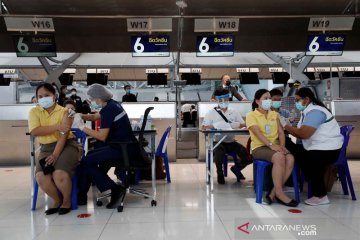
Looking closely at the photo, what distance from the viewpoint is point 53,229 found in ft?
9.36

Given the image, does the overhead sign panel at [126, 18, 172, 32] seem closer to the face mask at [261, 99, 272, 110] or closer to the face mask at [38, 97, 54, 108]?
the face mask at [261, 99, 272, 110]

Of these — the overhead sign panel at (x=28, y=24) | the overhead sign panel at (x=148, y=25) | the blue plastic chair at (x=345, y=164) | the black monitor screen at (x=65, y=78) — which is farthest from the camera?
the black monitor screen at (x=65, y=78)

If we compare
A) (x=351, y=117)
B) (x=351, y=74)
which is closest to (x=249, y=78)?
(x=351, y=74)

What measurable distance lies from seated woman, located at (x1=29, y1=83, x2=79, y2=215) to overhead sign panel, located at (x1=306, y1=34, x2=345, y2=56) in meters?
6.07

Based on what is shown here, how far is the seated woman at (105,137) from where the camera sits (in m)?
3.37

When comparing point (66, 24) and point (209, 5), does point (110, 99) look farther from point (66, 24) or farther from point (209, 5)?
point (66, 24)

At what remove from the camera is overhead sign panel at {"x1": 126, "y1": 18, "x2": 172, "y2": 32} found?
7.22m

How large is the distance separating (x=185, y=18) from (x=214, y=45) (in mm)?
1102

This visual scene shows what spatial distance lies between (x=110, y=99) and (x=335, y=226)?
2270 mm

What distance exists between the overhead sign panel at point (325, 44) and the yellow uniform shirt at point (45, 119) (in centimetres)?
607

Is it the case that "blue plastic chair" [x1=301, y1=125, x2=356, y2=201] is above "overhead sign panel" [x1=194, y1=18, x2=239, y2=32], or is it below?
below

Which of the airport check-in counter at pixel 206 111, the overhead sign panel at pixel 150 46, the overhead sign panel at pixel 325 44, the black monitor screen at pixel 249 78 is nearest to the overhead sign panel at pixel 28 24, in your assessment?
the overhead sign panel at pixel 150 46

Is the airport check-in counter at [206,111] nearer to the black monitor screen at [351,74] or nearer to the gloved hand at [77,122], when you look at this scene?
the gloved hand at [77,122]

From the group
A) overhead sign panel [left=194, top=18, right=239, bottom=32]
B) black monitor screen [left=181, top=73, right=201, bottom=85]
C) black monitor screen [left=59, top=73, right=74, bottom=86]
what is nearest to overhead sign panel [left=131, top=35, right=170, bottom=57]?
overhead sign panel [left=194, top=18, right=239, bottom=32]
